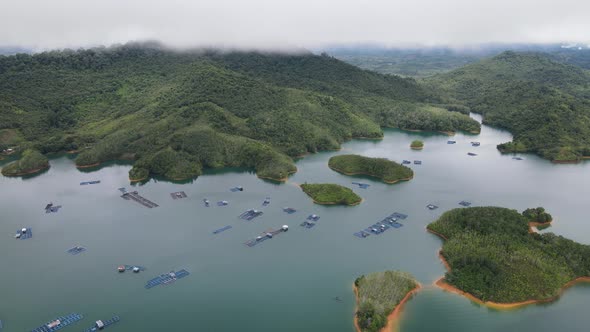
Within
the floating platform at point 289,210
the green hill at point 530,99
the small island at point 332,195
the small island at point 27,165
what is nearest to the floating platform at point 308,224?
the floating platform at point 289,210

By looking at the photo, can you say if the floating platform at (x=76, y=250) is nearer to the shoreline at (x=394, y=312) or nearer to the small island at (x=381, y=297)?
the shoreline at (x=394, y=312)

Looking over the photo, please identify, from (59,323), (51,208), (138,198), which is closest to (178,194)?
(138,198)

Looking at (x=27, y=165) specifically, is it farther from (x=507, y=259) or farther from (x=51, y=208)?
(x=507, y=259)

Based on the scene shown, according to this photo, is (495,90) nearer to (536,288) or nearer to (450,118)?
(450,118)

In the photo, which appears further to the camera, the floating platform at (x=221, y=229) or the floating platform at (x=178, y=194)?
the floating platform at (x=178, y=194)

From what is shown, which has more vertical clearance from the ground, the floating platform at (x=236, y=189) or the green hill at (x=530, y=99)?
the green hill at (x=530, y=99)

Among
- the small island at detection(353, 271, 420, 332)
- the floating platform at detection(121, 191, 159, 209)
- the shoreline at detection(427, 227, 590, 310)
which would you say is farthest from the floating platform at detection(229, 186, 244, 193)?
the shoreline at detection(427, 227, 590, 310)
